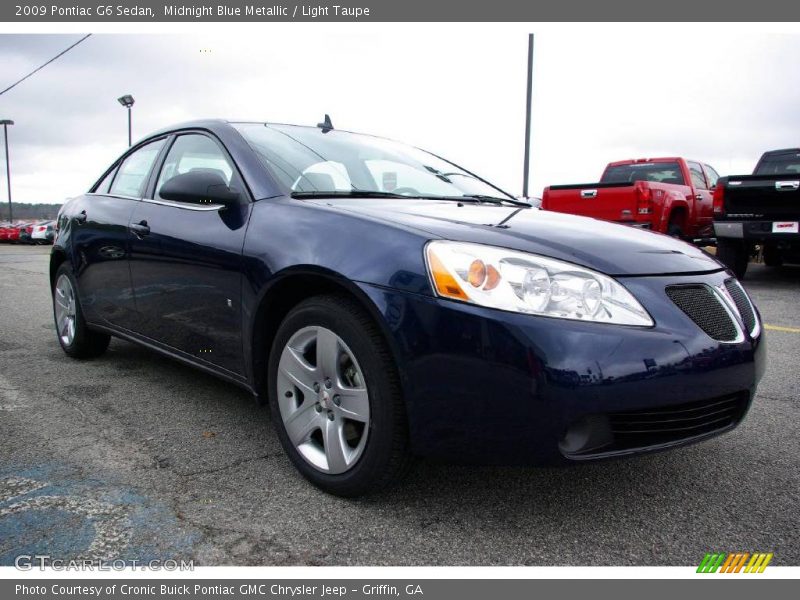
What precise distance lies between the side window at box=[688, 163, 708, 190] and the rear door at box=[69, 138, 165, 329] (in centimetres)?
1041

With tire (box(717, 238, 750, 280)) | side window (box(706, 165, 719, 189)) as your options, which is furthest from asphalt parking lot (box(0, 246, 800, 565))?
side window (box(706, 165, 719, 189))

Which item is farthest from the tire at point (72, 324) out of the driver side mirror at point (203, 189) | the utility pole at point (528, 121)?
the utility pole at point (528, 121)

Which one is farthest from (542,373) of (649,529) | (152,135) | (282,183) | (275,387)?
(152,135)

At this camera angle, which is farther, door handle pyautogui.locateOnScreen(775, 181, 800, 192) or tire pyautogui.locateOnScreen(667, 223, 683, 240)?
tire pyautogui.locateOnScreen(667, 223, 683, 240)

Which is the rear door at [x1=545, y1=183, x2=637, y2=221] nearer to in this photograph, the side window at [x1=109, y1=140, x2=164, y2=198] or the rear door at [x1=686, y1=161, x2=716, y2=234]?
the rear door at [x1=686, y1=161, x2=716, y2=234]

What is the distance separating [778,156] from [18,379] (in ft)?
38.7

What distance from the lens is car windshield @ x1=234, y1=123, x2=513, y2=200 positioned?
113 inches

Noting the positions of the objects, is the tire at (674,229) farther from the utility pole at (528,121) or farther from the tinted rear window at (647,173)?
the utility pole at (528,121)

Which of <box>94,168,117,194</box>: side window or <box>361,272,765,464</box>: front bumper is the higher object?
<box>94,168,117,194</box>: side window

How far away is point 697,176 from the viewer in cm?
1227

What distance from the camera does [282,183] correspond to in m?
2.76

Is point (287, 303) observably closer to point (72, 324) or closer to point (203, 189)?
point (203, 189)

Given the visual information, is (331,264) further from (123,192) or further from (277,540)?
(123,192)

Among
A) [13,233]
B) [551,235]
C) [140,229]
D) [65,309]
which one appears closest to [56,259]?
[65,309]
